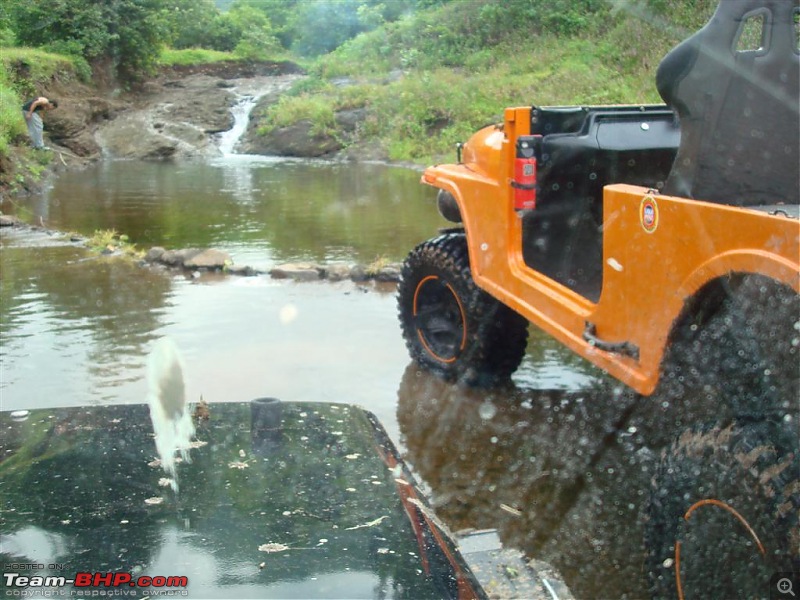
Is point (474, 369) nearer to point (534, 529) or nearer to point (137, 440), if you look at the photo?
point (534, 529)

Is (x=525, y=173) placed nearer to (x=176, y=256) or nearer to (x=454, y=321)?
(x=454, y=321)

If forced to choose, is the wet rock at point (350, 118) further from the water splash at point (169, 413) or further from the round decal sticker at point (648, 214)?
the water splash at point (169, 413)

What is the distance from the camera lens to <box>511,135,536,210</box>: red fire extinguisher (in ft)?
13.8

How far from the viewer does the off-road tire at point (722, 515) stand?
2254 mm

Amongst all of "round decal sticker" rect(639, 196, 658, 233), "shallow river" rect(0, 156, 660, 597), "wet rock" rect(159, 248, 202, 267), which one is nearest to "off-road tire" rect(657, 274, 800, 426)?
"round decal sticker" rect(639, 196, 658, 233)

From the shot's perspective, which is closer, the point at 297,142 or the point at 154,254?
the point at 154,254

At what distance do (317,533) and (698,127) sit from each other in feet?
6.74

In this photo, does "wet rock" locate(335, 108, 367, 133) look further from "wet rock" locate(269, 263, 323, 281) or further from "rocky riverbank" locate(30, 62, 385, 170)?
"wet rock" locate(269, 263, 323, 281)

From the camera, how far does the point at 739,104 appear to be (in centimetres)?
291

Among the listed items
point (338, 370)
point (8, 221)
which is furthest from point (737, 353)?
point (8, 221)

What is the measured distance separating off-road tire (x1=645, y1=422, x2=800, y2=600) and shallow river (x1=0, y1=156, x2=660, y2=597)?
22.1 inches

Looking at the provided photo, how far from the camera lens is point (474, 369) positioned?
4898mm

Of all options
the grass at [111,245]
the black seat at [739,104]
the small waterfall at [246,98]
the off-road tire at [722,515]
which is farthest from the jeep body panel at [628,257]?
the small waterfall at [246,98]

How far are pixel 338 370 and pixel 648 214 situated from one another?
262cm
